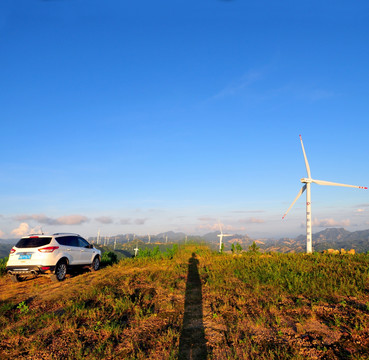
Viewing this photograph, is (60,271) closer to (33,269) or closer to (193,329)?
(33,269)

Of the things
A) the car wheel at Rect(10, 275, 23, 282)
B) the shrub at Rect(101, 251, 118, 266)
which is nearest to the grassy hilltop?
the car wheel at Rect(10, 275, 23, 282)

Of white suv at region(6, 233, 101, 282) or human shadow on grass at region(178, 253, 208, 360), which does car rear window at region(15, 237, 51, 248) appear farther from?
human shadow on grass at region(178, 253, 208, 360)

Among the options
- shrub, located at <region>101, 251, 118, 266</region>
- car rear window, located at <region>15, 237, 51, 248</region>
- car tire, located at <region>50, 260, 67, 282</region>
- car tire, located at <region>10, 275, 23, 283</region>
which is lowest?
shrub, located at <region>101, 251, 118, 266</region>

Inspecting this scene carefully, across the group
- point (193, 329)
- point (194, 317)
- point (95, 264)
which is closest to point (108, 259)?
point (95, 264)

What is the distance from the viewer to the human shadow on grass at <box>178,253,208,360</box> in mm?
5570

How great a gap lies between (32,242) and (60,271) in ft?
6.34

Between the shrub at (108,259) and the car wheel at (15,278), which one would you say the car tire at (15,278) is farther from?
the shrub at (108,259)

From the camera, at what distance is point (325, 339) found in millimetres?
5887

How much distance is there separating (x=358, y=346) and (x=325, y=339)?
0.61 meters

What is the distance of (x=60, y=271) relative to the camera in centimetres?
1328

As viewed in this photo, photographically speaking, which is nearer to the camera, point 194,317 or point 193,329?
point 193,329

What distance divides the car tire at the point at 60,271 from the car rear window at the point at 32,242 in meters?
1.24

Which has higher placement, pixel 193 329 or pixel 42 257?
pixel 42 257

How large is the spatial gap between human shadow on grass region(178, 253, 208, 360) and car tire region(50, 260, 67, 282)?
6464 mm
